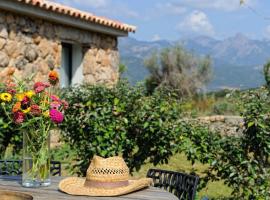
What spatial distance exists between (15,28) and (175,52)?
1513 cm

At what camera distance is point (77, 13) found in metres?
9.85

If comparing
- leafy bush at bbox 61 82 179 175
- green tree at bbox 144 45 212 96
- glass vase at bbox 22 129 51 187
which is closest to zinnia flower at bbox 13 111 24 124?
glass vase at bbox 22 129 51 187

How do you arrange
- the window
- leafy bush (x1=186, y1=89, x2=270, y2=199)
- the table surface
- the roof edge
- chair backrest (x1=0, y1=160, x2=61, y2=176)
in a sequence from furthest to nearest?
the window, the roof edge, leafy bush (x1=186, y1=89, x2=270, y2=199), chair backrest (x1=0, y1=160, x2=61, y2=176), the table surface

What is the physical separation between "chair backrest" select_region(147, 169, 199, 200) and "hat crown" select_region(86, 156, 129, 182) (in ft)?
1.59

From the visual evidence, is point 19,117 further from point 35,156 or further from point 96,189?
point 96,189

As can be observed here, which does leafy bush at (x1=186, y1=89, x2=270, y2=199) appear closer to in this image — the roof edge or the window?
the roof edge

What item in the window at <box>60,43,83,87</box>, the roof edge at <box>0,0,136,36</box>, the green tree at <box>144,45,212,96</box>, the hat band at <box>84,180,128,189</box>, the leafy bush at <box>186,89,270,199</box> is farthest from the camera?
the green tree at <box>144,45,212,96</box>

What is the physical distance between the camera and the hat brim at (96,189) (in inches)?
137

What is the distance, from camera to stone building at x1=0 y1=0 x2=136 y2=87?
8680 mm

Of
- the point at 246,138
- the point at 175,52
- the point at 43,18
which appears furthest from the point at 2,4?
the point at 175,52

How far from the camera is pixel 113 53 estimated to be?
11.6 metres

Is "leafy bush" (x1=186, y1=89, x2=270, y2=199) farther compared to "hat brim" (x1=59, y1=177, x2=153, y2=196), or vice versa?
"leafy bush" (x1=186, y1=89, x2=270, y2=199)

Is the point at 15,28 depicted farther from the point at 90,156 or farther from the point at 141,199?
the point at 141,199

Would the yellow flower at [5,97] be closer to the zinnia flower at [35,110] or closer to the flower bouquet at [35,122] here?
the flower bouquet at [35,122]
